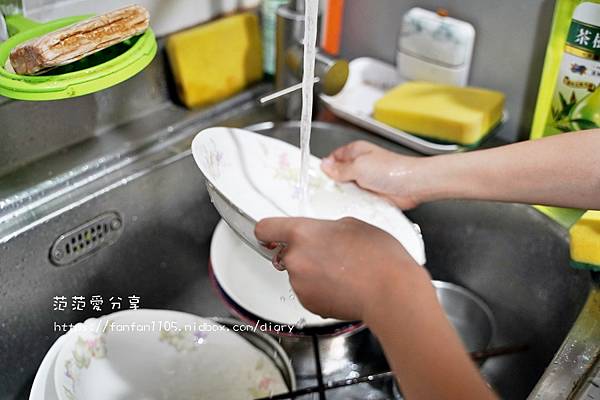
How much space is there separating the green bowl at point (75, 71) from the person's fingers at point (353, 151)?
0.25 m

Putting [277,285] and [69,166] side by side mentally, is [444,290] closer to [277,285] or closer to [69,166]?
[277,285]

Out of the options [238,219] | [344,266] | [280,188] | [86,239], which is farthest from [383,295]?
[86,239]

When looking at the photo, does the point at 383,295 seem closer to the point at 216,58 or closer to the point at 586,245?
the point at 586,245

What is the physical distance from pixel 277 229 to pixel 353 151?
0.26 meters

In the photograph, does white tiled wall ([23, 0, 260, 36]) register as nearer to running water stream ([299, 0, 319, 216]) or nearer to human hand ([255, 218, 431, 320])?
running water stream ([299, 0, 319, 216])

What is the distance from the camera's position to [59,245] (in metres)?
0.74

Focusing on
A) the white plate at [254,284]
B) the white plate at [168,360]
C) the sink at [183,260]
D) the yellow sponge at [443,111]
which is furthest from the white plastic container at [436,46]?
the white plate at [168,360]

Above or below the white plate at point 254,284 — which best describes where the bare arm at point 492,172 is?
above

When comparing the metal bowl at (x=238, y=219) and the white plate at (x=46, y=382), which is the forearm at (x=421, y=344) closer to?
the metal bowl at (x=238, y=219)

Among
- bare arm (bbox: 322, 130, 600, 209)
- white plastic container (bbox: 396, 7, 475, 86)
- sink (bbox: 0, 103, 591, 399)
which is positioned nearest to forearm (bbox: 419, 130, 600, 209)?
bare arm (bbox: 322, 130, 600, 209)

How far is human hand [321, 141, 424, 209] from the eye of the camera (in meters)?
0.76

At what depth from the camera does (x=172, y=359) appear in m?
0.72

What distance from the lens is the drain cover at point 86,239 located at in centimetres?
75

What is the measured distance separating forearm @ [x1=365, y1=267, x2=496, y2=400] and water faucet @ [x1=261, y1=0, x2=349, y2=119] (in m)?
0.36
